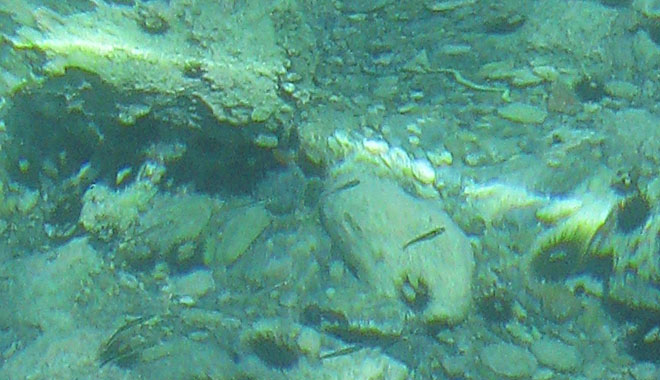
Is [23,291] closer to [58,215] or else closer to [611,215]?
[58,215]

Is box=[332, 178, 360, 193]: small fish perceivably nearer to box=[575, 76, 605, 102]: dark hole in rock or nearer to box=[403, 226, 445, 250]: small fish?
box=[403, 226, 445, 250]: small fish

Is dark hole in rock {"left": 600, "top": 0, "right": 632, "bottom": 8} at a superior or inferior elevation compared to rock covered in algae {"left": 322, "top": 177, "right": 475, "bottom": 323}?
superior

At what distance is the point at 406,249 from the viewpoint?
6.94ft

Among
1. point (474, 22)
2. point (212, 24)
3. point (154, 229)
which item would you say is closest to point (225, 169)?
point (154, 229)

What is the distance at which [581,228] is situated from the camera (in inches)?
83.1

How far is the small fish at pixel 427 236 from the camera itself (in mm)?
2119

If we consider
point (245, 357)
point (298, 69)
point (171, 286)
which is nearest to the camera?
point (245, 357)

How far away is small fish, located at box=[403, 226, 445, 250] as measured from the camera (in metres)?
2.12

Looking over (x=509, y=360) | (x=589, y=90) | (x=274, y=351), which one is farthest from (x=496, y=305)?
(x=589, y=90)

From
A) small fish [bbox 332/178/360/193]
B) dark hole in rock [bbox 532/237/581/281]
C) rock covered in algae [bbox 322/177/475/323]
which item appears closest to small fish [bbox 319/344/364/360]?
rock covered in algae [bbox 322/177/475/323]

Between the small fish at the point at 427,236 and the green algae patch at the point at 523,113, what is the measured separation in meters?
0.52

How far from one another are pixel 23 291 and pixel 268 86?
1.06 metres

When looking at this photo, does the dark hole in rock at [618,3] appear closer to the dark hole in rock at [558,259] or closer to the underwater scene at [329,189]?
the underwater scene at [329,189]

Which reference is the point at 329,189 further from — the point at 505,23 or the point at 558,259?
the point at 505,23
